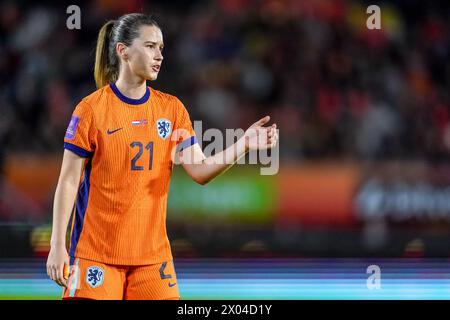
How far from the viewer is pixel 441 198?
9.38 m

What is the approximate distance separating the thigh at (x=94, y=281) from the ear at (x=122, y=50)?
0.94 metres

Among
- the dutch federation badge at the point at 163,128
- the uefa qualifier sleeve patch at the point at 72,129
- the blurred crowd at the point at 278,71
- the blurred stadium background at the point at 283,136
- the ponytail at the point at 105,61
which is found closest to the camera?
the uefa qualifier sleeve patch at the point at 72,129

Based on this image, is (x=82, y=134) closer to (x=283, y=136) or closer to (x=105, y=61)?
(x=105, y=61)

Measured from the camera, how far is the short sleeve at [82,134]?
4.08 meters

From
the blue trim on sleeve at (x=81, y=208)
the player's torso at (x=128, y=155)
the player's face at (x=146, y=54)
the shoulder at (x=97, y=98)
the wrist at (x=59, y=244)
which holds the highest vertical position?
the player's face at (x=146, y=54)

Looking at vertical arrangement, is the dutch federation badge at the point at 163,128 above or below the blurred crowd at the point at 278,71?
below

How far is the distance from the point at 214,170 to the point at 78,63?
21.7 feet

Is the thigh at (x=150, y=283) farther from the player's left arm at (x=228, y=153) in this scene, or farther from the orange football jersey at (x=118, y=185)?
the player's left arm at (x=228, y=153)

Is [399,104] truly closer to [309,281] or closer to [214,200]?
[214,200]

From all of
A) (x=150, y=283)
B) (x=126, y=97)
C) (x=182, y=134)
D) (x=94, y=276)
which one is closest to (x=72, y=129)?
(x=126, y=97)

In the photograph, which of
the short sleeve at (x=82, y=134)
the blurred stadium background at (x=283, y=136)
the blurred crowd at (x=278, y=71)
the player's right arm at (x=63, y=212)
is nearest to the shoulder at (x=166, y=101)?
the short sleeve at (x=82, y=134)

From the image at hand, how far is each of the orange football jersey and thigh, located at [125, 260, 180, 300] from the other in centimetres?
4

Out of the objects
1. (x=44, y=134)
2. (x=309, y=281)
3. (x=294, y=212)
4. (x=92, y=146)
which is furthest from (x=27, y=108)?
(x=92, y=146)

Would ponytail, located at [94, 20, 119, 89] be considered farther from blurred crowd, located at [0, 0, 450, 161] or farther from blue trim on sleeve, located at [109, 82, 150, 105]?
blurred crowd, located at [0, 0, 450, 161]
